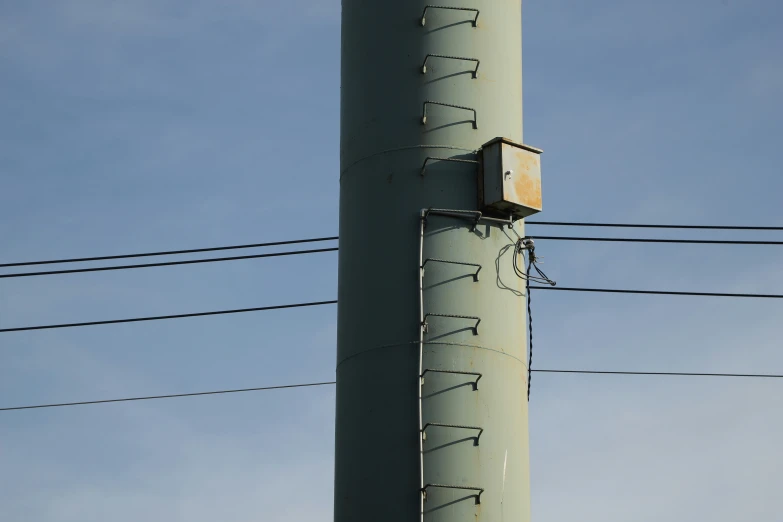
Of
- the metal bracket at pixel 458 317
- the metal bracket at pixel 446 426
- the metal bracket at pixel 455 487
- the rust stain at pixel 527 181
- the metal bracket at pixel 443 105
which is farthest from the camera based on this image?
the metal bracket at pixel 443 105

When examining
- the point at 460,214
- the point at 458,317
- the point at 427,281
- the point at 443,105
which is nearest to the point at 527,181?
the point at 460,214

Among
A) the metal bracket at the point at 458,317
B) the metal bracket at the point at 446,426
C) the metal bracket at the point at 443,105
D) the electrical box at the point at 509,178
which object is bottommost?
the metal bracket at the point at 446,426

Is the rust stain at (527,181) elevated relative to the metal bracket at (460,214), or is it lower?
elevated

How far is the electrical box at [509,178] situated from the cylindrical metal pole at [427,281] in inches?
7.3

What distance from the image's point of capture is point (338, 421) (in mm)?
13734

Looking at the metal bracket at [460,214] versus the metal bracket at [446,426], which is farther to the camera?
the metal bracket at [460,214]

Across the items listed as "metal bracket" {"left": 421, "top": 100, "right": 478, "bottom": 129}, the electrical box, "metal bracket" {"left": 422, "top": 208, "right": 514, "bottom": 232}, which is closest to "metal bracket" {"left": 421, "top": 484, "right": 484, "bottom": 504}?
"metal bracket" {"left": 422, "top": 208, "right": 514, "bottom": 232}

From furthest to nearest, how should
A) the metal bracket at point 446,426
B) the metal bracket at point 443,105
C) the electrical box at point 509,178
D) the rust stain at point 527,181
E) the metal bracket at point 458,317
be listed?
the metal bracket at point 443,105 < the rust stain at point 527,181 < the electrical box at point 509,178 < the metal bracket at point 458,317 < the metal bracket at point 446,426

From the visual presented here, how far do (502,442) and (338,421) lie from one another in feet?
6.40

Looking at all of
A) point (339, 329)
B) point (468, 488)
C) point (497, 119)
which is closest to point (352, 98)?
point (497, 119)

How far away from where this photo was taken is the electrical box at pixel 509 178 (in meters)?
13.7

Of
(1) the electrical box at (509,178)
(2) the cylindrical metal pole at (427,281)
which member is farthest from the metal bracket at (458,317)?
(1) the electrical box at (509,178)

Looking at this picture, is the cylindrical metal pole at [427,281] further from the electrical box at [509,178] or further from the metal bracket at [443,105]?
the electrical box at [509,178]

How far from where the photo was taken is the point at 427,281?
13383mm
